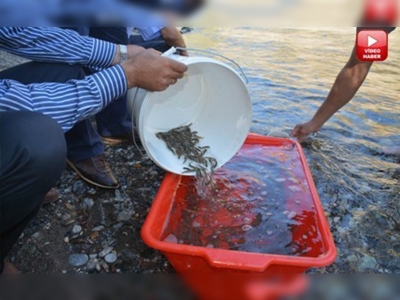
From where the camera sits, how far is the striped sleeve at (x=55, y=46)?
1387mm

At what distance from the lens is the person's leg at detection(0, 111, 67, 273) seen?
3.55 feet

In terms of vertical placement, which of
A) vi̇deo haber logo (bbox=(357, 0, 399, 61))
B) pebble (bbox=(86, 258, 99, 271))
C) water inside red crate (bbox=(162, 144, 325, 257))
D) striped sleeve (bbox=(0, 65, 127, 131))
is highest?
vi̇deo haber logo (bbox=(357, 0, 399, 61))

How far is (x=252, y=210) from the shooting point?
1.80 m

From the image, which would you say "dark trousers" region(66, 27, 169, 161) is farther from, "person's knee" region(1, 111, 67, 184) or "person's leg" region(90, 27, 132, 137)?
"person's knee" region(1, 111, 67, 184)

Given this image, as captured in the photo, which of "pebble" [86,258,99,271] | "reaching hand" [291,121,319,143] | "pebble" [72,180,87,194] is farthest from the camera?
"reaching hand" [291,121,319,143]

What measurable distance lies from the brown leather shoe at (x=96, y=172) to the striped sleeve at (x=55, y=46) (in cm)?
48

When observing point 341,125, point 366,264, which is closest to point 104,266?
point 366,264

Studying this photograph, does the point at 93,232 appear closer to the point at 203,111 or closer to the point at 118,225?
the point at 118,225

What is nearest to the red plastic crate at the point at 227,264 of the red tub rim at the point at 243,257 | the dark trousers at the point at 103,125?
the red tub rim at the point at 243,257

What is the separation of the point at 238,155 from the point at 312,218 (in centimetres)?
67

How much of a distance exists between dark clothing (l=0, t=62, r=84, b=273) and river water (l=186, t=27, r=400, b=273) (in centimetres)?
93

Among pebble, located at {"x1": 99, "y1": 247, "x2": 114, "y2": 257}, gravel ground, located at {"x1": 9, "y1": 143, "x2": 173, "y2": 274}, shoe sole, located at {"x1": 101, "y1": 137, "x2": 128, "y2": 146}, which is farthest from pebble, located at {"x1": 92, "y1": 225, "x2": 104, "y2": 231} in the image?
shoe sole, located at {"x1": 101, "y1": 137, "x2": 128, "y2": 146}

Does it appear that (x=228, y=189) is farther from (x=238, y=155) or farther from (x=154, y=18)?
(x=154, y=18)

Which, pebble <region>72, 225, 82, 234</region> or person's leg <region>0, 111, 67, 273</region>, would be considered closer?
person's leg <region>0, 111, 67, 273</region>
